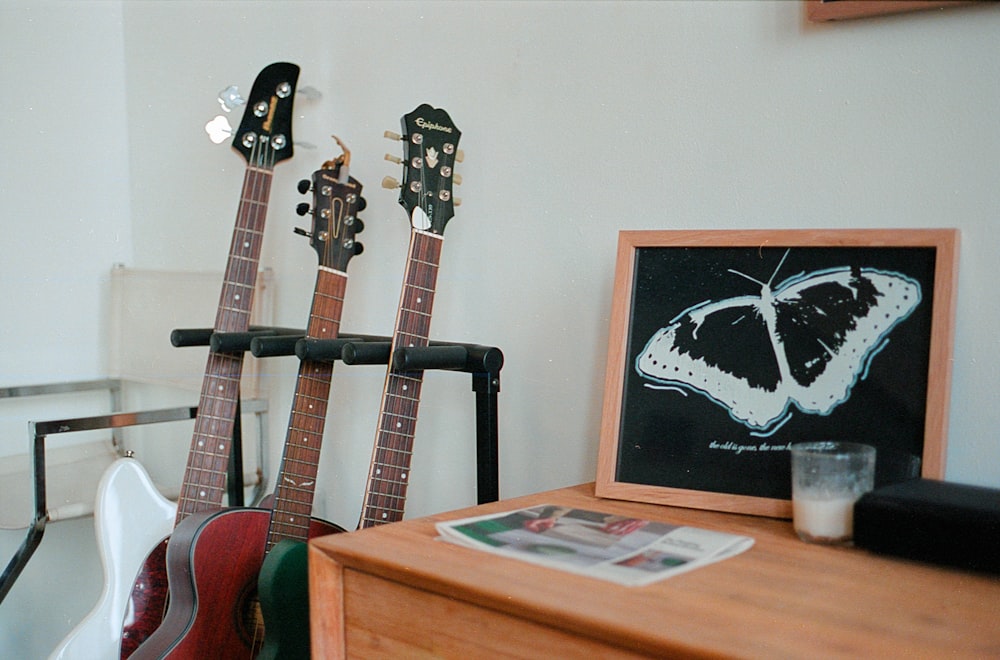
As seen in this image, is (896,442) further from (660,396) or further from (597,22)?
(597,22)

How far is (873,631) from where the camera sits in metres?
0.59

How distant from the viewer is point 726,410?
3.04 feet

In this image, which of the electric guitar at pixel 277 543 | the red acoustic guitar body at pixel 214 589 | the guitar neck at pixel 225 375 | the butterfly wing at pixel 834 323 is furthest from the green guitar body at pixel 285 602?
the butterfly wing at pixel 834 323

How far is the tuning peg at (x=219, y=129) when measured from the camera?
5.24 ft

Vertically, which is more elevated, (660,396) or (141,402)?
(660,396)

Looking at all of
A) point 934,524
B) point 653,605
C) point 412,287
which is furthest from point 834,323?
point 412,287

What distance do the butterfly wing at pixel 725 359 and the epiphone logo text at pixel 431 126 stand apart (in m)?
0.40

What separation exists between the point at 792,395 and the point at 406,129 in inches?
22.4

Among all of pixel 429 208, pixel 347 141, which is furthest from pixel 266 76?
pixel 429 208

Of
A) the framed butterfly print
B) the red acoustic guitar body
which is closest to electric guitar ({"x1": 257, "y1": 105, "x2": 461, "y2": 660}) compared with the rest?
the red acoustic guitar body

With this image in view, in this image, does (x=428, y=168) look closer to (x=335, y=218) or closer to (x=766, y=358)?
(x=335, y=218)

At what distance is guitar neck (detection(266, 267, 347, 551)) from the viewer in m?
1.24

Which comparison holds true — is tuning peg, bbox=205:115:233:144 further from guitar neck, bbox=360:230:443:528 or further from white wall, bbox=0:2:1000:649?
guitar neck, bbox=360:230:443:528

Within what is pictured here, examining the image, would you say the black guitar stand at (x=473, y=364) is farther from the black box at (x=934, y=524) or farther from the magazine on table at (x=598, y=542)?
the black box at (x=934, y=524)
